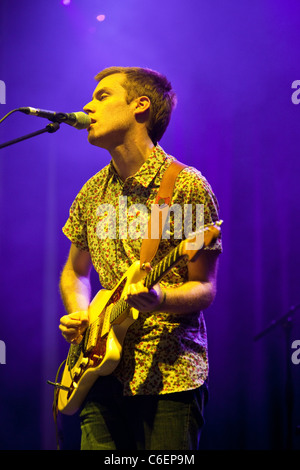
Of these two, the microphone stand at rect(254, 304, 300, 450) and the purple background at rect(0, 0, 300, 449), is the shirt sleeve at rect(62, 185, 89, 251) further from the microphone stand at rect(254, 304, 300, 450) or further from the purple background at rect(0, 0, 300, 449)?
the microphone stand at rect(254, 304, 300, 450)

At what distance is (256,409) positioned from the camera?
3822mm

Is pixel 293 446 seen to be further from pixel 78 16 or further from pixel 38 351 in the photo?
pixel 78 16

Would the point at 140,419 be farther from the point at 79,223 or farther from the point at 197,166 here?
the point at 197,166

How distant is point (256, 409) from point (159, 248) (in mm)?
2265

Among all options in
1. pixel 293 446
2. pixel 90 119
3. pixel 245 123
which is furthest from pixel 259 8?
pixel 293 446

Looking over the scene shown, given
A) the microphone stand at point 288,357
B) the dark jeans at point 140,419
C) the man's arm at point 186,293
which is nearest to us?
the man's arm at point 186,293

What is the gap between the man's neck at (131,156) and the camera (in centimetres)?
238

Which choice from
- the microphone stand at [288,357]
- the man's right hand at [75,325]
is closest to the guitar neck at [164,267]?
the man's right hand at [75,325]

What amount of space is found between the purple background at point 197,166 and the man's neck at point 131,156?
1.60 meters

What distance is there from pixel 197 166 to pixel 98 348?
2.23 m

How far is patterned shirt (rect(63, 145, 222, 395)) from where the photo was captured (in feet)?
6.36

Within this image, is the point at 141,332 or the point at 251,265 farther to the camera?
the point at 251,265

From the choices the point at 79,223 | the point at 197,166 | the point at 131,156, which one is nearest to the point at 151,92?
the point at 131,156

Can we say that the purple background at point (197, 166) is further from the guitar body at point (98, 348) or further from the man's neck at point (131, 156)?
the guitar body at point (98, 348)
